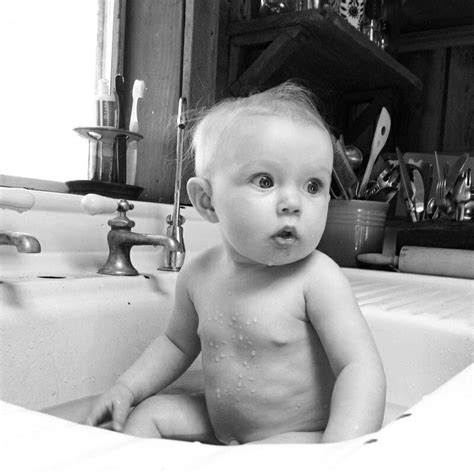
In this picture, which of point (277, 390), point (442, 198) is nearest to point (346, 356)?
point (277, 390)

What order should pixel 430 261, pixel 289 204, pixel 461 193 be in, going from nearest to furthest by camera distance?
pixel 289 204 → pixel 430 261 → pixel 461 193

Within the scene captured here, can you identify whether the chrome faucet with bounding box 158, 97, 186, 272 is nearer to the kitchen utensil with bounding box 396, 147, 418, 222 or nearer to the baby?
the baby

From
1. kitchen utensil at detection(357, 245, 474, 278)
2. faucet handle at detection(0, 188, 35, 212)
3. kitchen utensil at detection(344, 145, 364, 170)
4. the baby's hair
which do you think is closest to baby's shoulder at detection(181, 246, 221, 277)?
the baby's hair

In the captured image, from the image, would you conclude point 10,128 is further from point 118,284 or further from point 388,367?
point 388,367

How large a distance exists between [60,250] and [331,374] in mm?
556

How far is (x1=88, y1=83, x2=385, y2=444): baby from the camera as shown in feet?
2.07

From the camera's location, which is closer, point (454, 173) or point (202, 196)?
point (202, 196)

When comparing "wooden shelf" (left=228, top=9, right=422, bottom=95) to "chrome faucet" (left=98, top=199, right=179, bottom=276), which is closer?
"chrome faucet" (left=98, top=199, right=179, bottom=276)

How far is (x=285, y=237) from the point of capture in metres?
0.64

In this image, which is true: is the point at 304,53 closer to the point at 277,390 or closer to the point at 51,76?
the point at 51,76

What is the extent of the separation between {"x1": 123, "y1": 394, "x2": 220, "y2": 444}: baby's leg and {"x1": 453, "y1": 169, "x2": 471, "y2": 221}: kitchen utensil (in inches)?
42.8

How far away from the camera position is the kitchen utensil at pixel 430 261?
1.38 meters

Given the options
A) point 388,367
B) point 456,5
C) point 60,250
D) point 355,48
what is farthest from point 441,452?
point 456,5

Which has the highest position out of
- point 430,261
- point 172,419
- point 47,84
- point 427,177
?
point 47,84
